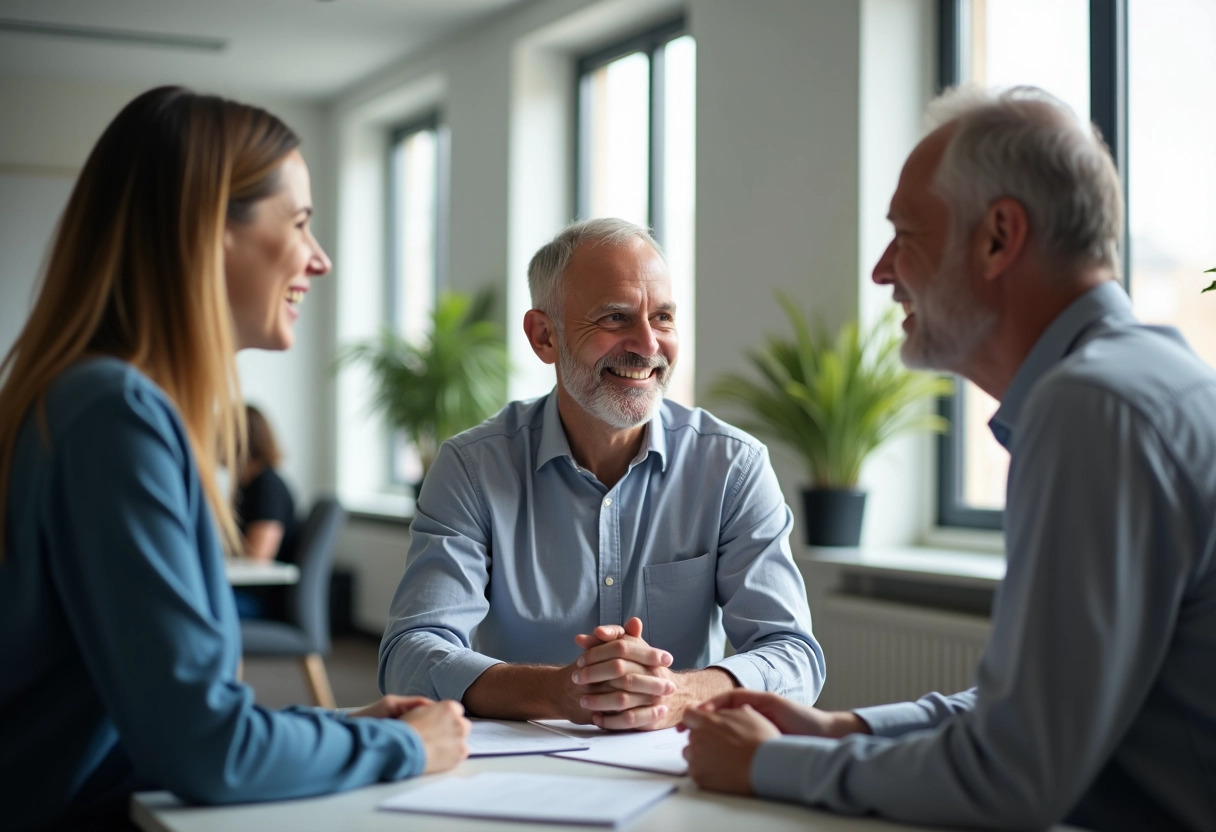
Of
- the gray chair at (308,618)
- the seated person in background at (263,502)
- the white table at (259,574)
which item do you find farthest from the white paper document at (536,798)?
the seated person in background at (263,502)

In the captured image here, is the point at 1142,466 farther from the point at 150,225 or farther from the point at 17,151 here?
the point at 17,151

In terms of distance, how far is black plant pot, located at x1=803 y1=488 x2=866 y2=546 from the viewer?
13.3 ft

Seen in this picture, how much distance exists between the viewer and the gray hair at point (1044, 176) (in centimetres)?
133

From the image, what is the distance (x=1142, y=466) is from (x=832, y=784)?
1.47 ft

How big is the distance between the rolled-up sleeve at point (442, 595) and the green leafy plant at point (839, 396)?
78.9 inches

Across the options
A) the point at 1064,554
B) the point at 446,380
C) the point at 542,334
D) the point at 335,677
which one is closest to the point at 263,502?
the point at 446,380

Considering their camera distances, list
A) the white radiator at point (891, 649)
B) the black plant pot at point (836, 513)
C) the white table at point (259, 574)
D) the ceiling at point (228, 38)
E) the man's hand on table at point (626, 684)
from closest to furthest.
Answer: the man's hand on table at point (626, 684) < the white radiator at point (891, 649) < the black plant pot at point (836, 513) < the white table at point (259, 574) < the ceiling at point (228, 38)

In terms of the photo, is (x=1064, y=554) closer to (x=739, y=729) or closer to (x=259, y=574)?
(x=739, y=729)

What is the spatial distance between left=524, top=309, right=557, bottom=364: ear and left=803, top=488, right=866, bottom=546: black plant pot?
1.90m

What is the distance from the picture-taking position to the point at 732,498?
2.16 m

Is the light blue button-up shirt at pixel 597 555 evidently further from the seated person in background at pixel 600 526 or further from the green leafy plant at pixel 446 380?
the green leafy plant at pixel 446 380

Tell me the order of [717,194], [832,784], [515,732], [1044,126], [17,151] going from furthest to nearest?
1. [17,151]
2. [717,194]
3. [515,732]
4. [1044,126]
5. [832,784]

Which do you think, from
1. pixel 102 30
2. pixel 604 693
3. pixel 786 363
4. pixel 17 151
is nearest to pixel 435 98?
pixel 102 30

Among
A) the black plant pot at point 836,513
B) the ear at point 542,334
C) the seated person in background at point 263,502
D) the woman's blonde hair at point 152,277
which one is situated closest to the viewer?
the woman's blonde hair at point 152,277
